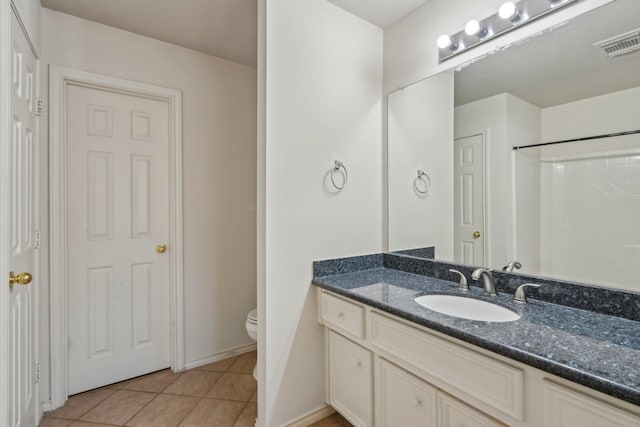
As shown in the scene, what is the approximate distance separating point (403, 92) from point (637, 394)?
173 cm

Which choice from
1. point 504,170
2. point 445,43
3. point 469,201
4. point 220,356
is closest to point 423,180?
point 469,201

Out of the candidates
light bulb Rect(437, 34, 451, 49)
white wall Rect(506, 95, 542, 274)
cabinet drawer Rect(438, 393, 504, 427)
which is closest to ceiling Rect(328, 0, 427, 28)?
light bulb Rect(437, 34, 451, 49)

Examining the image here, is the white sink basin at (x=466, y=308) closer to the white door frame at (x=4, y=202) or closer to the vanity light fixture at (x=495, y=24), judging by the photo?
the vanity light fixture at (x=495, y=24)

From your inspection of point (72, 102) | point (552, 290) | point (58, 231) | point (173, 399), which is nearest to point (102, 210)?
point (58, 231)

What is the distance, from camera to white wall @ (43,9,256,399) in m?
2.18

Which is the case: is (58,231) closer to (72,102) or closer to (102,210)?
(102,210)

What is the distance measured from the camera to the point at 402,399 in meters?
1.25

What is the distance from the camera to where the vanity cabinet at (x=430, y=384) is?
78 centimetres

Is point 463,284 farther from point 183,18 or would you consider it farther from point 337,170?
point 183,18

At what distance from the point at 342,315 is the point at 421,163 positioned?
1.06 metres

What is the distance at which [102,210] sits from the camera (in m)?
2.04

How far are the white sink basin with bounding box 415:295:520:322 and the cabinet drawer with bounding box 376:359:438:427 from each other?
1.02ft

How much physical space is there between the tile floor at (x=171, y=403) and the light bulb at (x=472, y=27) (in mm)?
2198

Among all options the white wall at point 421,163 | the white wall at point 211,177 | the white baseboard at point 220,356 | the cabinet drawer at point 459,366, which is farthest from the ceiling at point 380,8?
the white baseboard at point 220,356
